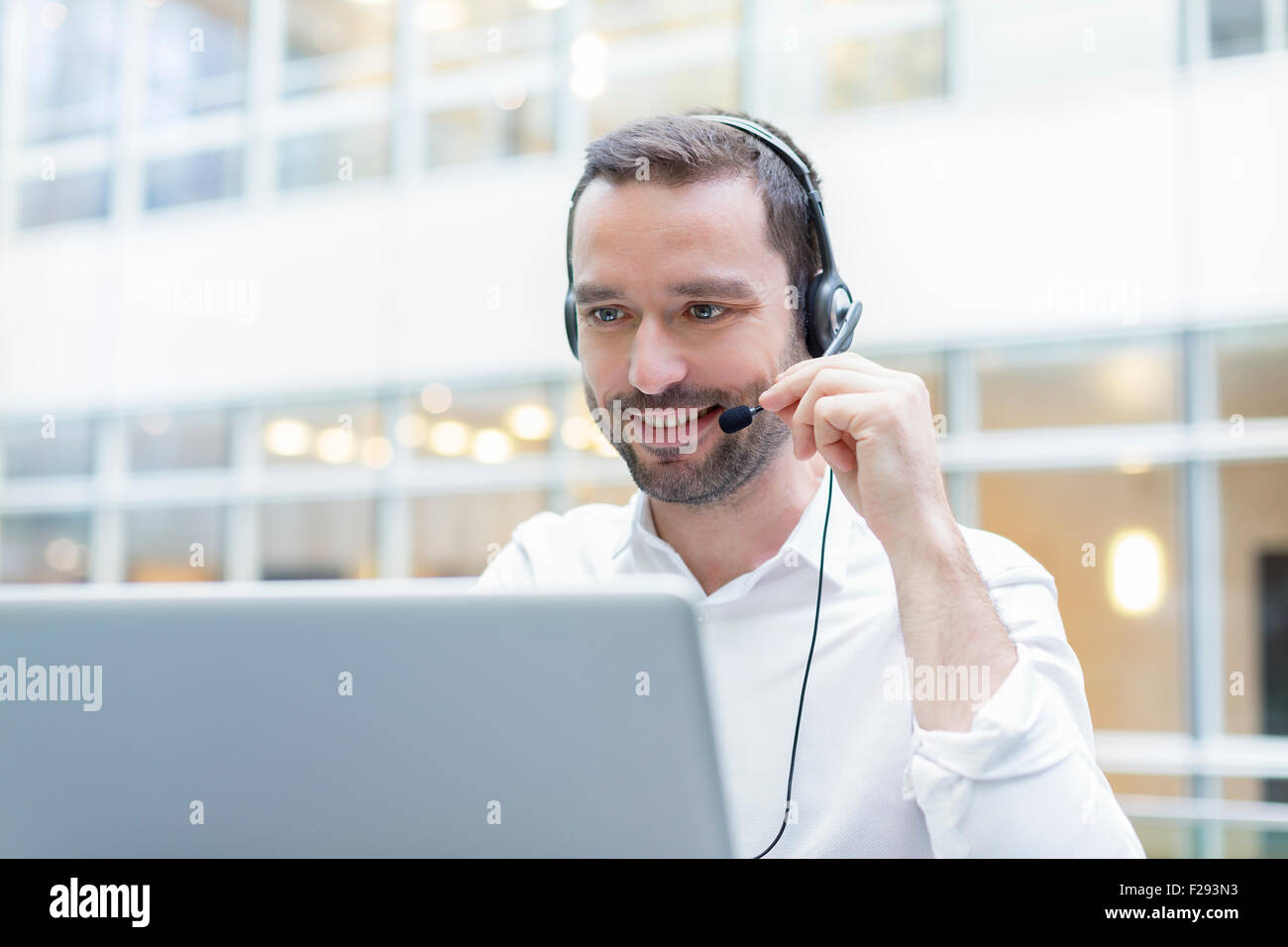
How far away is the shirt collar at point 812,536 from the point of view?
1.16m

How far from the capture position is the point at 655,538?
1235mm

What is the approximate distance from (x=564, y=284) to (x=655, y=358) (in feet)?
12.6

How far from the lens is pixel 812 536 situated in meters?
1.19

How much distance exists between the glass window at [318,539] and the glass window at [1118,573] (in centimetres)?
302

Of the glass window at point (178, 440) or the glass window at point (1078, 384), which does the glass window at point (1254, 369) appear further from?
the glass window at point (178, 440)

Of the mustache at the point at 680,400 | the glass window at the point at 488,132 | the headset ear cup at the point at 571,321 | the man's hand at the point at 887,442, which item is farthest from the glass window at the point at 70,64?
the man's hand at the point at 887,442

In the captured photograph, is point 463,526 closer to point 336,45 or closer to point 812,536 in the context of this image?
point 336,45

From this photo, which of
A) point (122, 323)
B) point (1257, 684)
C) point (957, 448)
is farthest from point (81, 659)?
point (122, 323)

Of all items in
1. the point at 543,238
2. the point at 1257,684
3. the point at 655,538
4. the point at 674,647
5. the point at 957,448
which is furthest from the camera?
the point at 543,238

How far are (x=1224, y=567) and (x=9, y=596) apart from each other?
4498 millimetres

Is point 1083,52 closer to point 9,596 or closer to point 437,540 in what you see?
point 437,540

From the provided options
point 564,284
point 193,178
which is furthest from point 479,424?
point 193,178

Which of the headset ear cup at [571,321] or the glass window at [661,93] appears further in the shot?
the glass window at [661,93]

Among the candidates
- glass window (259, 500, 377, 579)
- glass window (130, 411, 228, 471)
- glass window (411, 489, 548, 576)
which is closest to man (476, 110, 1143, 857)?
glass window (411, 489, 548, 576)
